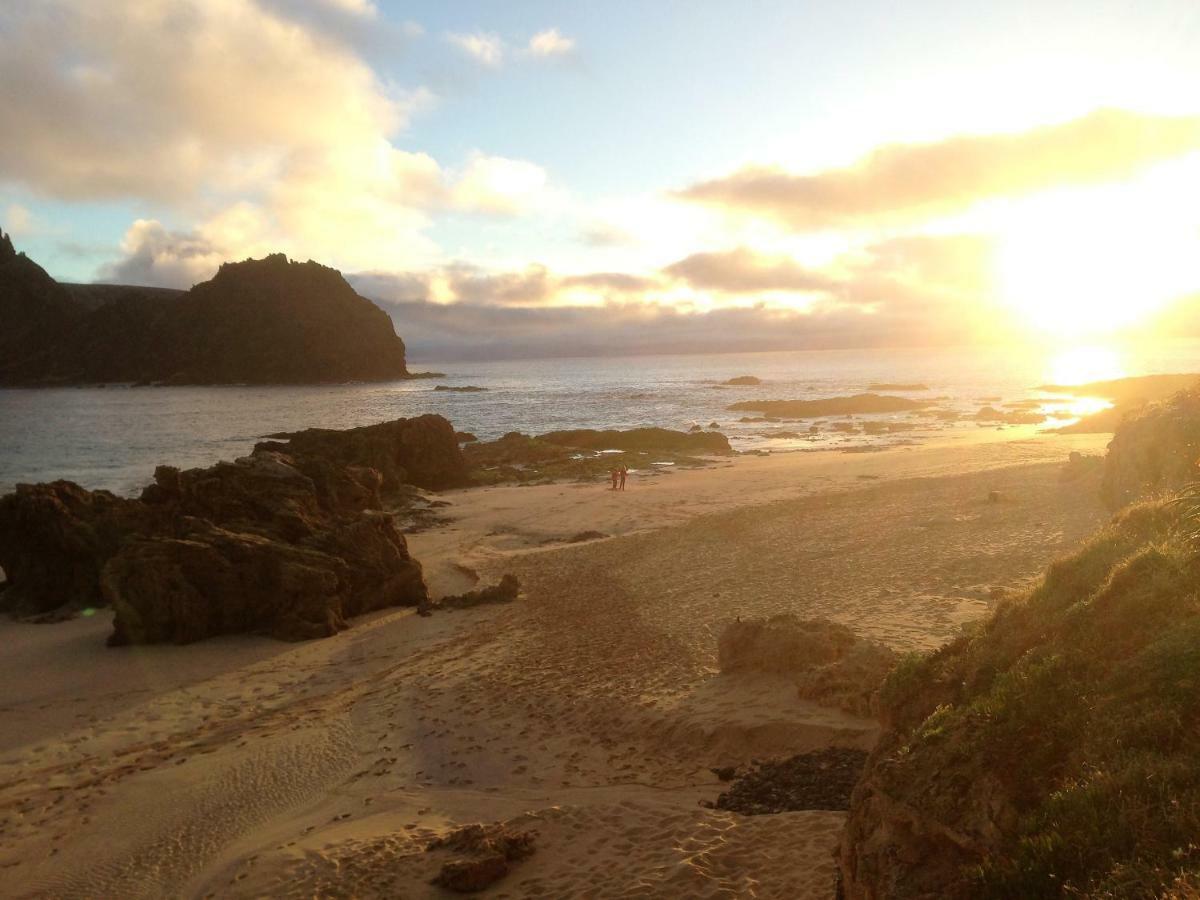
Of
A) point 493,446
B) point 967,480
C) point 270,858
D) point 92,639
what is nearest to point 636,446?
point 493,446

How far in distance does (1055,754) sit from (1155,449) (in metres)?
16.3

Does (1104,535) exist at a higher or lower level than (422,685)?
higher

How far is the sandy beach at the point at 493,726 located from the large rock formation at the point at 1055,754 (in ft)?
6.47

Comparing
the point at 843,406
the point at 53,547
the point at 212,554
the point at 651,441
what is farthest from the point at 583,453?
the point at 843,406

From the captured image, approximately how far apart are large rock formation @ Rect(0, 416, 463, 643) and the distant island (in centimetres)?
14120

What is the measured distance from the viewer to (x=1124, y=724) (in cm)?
448

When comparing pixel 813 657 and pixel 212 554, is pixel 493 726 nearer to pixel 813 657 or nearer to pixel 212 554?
pixel 813 657

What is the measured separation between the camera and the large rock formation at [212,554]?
1602 cm

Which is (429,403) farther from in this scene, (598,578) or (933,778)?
(933,778)

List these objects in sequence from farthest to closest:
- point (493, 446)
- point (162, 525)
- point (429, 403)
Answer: point (429, 403), point (493, 446), point (162, 525)

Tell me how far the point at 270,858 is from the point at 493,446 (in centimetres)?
4043

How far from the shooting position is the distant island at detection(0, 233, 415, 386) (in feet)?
502

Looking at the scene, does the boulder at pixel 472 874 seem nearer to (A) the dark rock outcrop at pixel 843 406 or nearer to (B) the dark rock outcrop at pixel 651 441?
(B) the dark rock outcrop at pixel 651 441

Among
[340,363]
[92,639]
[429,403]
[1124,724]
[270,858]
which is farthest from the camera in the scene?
[340,363]
